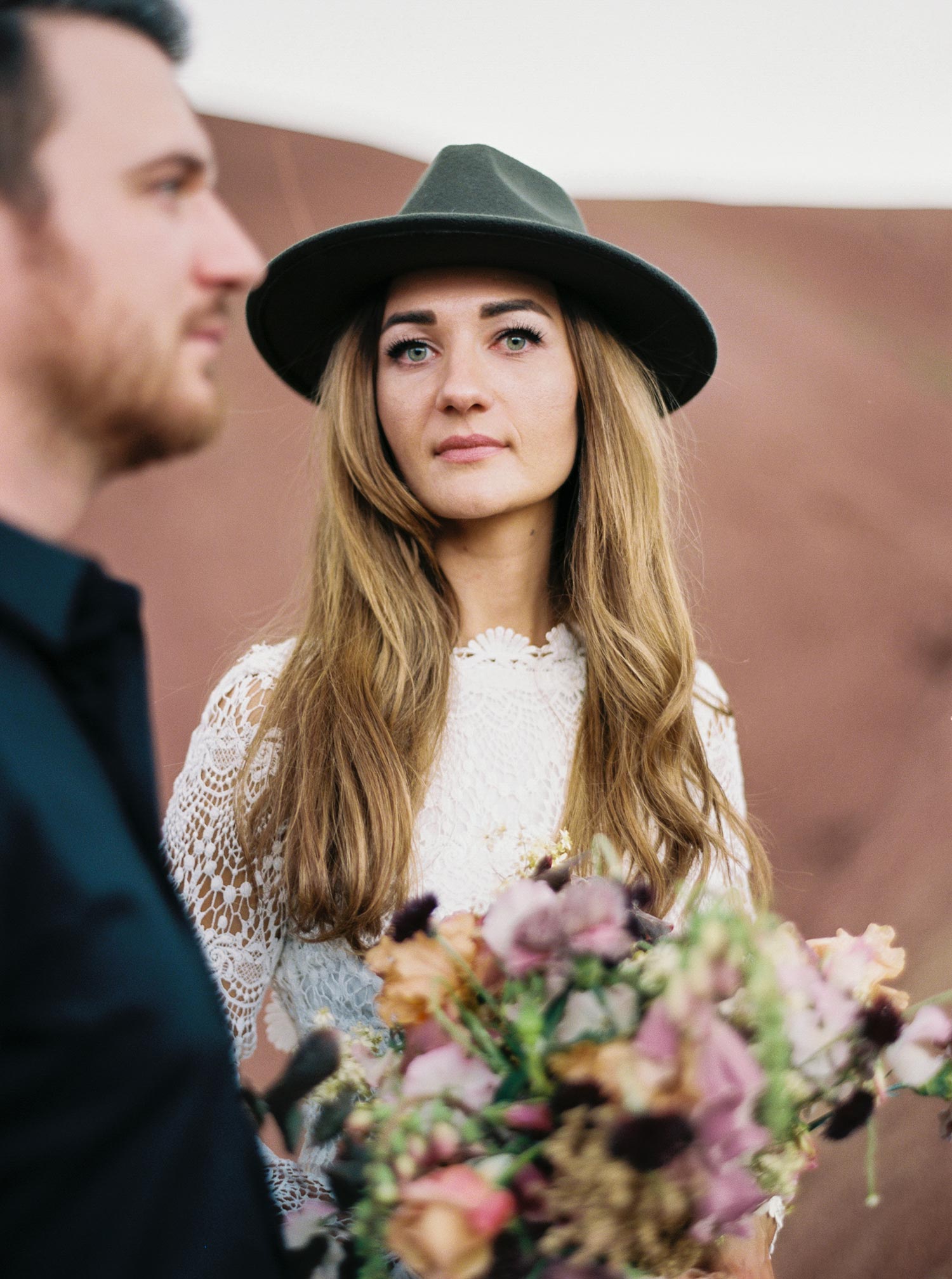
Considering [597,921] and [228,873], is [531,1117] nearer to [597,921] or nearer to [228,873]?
[597,921]

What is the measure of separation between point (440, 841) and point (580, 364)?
788 mm

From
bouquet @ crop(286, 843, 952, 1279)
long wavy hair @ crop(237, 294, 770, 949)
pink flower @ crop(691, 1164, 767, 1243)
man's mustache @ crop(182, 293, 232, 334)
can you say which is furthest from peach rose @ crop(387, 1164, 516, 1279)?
long wavy hair @ crop(237, 294, 770, 949)

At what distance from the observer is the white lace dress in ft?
5.24

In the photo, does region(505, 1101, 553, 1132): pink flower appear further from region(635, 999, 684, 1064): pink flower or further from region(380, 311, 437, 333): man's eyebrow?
region(380, 311, 437, 333): man's eyebrow

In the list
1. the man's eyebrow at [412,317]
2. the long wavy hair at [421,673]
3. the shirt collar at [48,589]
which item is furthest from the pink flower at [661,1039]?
the man's eyebrow at [412,317]

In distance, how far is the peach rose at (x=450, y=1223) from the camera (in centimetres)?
64

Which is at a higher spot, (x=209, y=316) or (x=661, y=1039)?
(x=209, y=316)

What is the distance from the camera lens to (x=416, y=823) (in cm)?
167

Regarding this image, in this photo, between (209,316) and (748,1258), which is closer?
(209,316)

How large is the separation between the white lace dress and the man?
87 centimetres

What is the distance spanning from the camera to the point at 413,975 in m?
0.82

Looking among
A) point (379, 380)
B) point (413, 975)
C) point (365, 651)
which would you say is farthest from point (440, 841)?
point (413, 975)

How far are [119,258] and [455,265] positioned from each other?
111 centimetres

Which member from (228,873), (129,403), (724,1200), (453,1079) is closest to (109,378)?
(129,403)
